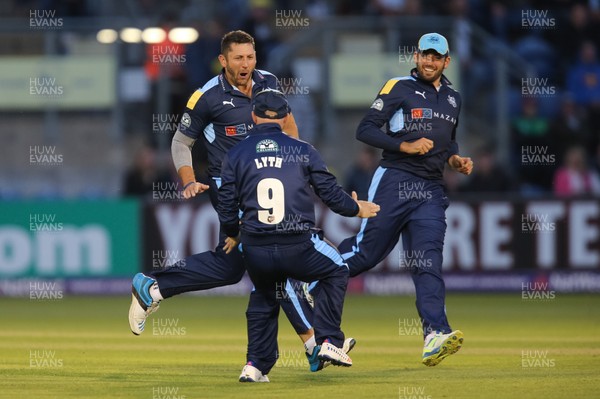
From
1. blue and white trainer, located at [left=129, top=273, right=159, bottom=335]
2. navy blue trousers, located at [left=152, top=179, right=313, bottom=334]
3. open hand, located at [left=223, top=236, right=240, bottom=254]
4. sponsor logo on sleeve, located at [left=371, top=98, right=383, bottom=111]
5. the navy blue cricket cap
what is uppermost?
sponsor logo on sleeve, located at [left=371, top=98, right=383, bottom=111]

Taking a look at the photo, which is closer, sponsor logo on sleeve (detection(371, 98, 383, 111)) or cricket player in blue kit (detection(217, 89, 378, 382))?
cricket player in blue kit (detection(217, 89, 378, 382))

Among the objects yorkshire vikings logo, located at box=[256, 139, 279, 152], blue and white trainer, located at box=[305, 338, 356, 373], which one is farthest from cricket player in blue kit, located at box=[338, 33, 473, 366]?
yorkshire vikings logo, located at box=[256, 139, 279, 152]

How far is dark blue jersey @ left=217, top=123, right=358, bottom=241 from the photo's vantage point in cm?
996

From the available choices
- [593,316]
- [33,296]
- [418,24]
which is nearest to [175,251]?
[33,296]

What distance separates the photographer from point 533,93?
21484mm

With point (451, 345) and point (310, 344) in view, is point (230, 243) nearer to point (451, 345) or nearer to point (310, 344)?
point (310, 344)

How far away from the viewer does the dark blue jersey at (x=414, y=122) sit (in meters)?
11.6

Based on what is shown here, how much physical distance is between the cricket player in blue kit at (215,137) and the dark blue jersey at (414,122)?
98 cm

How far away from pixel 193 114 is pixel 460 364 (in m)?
3.13

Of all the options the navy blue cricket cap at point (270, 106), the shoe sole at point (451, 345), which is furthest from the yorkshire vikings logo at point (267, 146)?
the shoe sole at point (451, 345)

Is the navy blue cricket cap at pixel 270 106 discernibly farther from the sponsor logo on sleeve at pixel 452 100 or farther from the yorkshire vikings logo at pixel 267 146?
the sponsor logo on sleeve at pixel 452 100

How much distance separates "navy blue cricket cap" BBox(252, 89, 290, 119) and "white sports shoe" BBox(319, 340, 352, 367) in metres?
1.77

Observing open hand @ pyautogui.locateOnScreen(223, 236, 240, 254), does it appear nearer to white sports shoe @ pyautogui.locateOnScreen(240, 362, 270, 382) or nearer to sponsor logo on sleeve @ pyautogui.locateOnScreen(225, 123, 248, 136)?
sponsor logo on sleeve @ pyautogui.locateOnScreen(225, 123, 248, 136)

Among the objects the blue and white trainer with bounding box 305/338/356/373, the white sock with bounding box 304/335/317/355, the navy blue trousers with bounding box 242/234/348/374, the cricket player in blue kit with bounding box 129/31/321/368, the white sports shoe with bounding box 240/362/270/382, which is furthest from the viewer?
the cricket player in blue kit with bounding box 129/31/321/368
